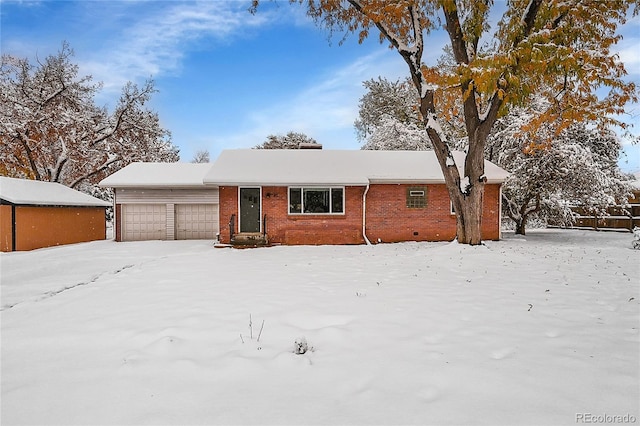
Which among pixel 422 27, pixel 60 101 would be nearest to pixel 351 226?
pixel 422 27

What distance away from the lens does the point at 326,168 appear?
1534cm

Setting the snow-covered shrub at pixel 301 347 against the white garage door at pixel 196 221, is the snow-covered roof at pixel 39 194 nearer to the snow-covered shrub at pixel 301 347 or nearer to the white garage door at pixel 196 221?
the white garage door at pixel 196 221

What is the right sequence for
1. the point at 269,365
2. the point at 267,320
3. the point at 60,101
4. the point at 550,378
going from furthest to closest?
the point at 60,101 → the point at 267,320 → the point at 269,365 → the point at 550,378

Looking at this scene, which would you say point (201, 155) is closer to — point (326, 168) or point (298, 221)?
point (326, 168)

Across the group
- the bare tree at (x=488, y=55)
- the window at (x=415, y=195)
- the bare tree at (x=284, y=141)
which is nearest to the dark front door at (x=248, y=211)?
the window at (x=415, y=195)

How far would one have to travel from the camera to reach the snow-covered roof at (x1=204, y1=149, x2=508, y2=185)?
1421cm

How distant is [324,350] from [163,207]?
15922 mm

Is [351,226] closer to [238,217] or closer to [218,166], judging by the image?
[238,217]

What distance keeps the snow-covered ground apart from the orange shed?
9.15 meters

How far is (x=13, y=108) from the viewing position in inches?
827

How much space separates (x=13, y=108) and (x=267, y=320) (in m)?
25.2

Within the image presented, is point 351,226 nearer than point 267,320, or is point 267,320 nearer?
point 267,320

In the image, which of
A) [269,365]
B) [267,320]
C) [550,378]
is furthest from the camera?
[267,320]

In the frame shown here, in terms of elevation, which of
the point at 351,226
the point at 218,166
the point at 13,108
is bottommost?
the point at 351,226
